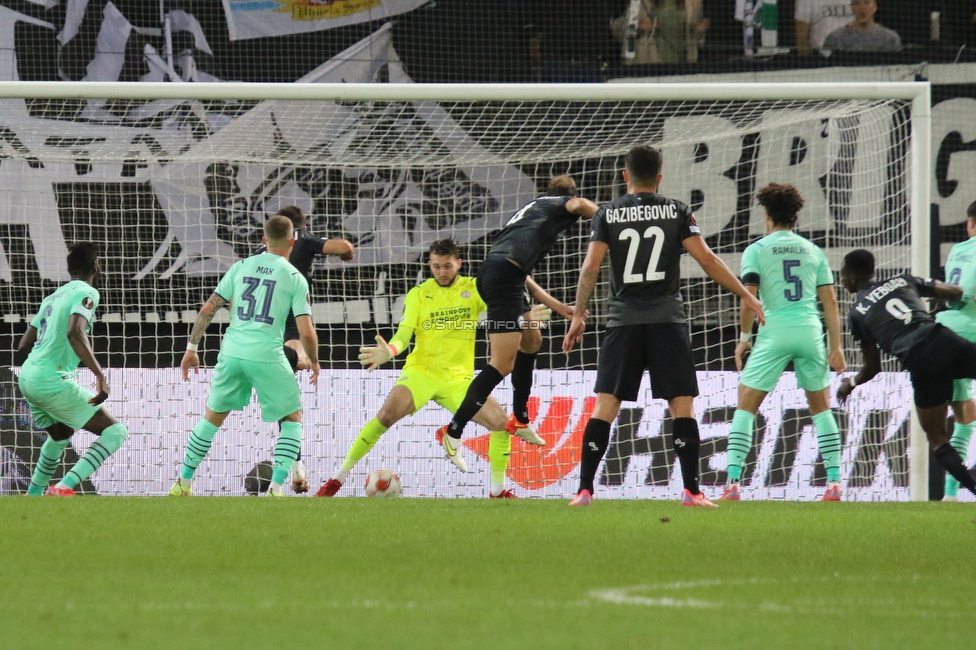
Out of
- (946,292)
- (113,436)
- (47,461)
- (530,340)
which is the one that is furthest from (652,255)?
(47,461)

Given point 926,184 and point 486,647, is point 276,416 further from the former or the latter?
point 486,647

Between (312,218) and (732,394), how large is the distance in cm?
476

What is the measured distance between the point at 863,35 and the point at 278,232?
30.6 feet

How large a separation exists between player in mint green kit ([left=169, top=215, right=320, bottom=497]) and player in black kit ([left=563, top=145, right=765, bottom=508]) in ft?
7.47

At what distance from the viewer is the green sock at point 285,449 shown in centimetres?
841

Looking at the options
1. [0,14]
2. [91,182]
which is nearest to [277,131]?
[91,182]

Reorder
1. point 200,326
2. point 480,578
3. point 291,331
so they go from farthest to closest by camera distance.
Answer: point 291,331
point 200,326
point 480,578

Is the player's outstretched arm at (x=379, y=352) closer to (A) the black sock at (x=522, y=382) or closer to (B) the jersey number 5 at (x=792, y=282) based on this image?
(A) the black sock at (x=522, y=382)

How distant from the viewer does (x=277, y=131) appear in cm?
1185

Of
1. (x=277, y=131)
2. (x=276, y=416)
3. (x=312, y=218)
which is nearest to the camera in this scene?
(x=276, y=416)

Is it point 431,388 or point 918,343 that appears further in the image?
point 431,388

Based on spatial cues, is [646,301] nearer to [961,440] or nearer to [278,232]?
[278,232]

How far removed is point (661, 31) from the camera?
15.1 metres

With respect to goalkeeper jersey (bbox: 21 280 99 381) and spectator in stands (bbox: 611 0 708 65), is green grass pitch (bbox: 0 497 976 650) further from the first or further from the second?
spectator in stands (bbox: 611 0 708 65)
